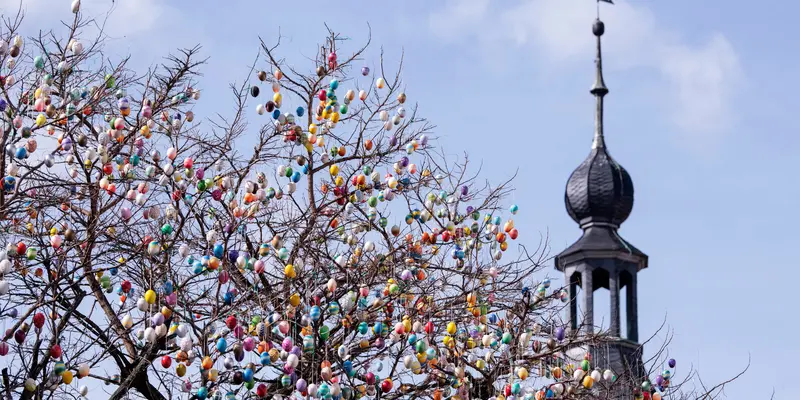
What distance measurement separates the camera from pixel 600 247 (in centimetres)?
Answer: 3722

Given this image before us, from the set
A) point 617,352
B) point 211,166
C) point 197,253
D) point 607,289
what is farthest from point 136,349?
point 607,289

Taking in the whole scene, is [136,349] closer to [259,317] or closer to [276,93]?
[259,317]

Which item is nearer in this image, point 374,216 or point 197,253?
point 197,253

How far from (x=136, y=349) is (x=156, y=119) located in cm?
229

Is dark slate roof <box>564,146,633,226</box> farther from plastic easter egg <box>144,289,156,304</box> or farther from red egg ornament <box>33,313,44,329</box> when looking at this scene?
red egg ornament <box>33,313,44,329</box>

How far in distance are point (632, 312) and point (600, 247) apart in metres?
1.84

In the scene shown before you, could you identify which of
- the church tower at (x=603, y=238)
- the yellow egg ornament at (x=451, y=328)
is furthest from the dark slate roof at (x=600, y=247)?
the yellow egg ornament at (x=451, y=328)

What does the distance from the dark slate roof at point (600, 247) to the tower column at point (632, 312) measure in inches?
25.2

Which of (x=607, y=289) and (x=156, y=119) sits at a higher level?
(x=607, y=289)

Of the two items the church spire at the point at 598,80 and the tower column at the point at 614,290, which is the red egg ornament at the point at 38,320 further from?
the church spire at the point at 598,80

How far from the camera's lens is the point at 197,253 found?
44.3 feet

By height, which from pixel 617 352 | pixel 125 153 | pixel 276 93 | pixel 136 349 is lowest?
pixel 136 349

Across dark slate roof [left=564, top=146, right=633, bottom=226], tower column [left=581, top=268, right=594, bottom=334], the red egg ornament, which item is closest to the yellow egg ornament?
the red egg ornament

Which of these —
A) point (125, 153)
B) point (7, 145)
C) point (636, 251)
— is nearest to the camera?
point (7, 145)
